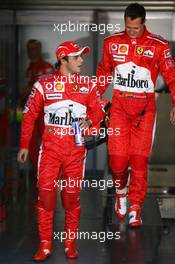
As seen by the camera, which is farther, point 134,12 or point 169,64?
point 169,64

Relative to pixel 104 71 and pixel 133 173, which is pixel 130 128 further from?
pixel 104 71

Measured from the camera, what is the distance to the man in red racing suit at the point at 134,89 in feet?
18.3

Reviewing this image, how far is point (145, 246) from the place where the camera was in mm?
5504

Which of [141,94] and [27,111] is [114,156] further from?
[27,111]

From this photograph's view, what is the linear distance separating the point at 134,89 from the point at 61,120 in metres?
0.88

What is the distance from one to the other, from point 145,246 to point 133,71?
1.26 meters

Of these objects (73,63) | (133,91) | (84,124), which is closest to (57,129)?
(84,124)

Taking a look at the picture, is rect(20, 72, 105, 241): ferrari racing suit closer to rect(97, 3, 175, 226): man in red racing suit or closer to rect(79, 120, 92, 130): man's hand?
rect(79, 120, 92, 130): man's hand

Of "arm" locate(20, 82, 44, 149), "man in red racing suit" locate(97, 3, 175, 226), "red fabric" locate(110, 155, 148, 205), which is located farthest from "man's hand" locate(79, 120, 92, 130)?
"red fabric" locate(110, 155, 148, 205)

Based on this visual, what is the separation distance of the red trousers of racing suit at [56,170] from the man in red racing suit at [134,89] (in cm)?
81

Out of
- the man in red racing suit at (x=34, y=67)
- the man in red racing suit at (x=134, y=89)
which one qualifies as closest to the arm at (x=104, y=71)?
the man in red racing suit at (x=134, y=89)

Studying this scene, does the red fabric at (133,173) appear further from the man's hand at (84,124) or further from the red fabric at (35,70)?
the red fabric at (35,70)

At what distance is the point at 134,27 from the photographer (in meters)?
5.45

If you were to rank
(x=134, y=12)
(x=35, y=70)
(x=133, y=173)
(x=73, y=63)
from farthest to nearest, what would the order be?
(x=35, y=70)
(x=133, y=173)
(x=134, y=12)
(x=73, y=63)
